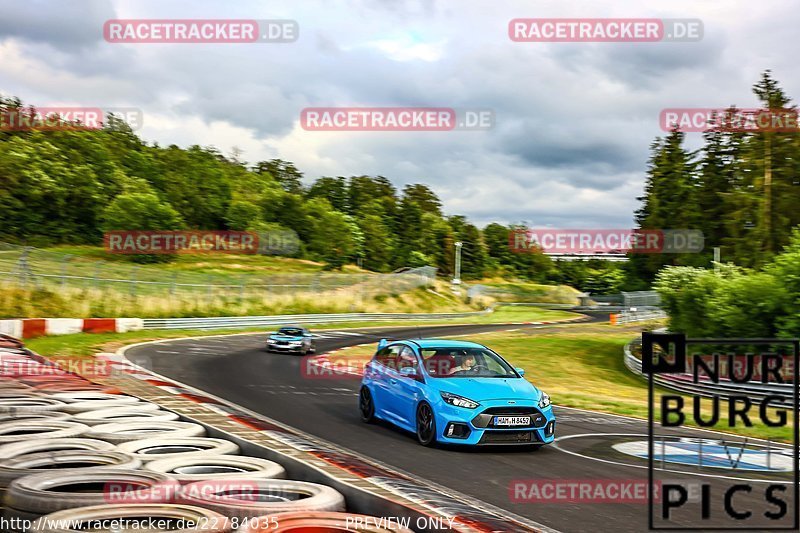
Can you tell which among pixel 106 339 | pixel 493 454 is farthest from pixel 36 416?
pixel 106 339

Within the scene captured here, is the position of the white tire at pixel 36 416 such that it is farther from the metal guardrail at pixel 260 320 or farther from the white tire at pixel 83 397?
the metal guardrail at pixel 260 320

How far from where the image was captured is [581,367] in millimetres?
32438

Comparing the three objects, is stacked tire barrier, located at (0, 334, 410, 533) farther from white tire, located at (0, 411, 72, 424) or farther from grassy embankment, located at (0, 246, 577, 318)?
grassy embankment, located at (0, 246, 577, 318)

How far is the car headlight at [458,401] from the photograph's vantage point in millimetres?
10531

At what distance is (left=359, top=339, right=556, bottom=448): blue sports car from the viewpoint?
1052 centimetres

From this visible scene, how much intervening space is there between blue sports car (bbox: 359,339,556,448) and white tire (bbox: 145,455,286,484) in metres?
4.14

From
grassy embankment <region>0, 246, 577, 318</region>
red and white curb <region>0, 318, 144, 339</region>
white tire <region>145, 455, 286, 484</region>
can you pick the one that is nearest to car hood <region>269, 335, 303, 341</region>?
red and white curb <region>0, 318, 144, 339</region>

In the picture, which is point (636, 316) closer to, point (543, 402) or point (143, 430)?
point (543, 402)

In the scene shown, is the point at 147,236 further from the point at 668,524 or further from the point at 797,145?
the point at 668,524

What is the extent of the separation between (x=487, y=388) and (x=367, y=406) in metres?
3.00

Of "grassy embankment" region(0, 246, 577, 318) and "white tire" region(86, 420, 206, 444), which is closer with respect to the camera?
"white tire" region(86, 420, 206, 444)

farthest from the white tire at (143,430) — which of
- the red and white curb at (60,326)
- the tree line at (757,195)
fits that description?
the tree line at (757,195)

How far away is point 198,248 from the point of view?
98.6m

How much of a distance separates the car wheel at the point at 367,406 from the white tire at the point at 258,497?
23.3ft
